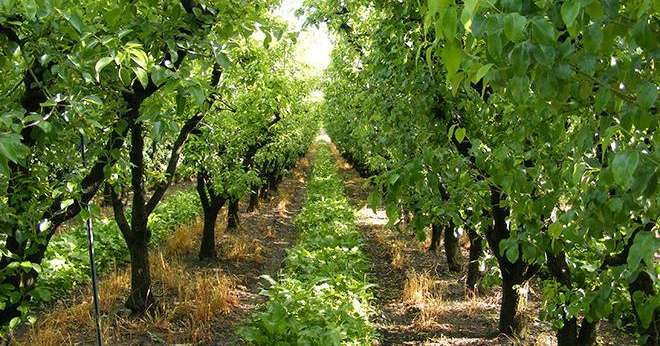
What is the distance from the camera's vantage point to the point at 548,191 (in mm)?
3252

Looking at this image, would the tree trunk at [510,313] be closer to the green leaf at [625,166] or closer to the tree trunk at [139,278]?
the tree trunk at [139,278]

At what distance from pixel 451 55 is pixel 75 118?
6.68 feet

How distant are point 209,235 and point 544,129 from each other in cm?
1040

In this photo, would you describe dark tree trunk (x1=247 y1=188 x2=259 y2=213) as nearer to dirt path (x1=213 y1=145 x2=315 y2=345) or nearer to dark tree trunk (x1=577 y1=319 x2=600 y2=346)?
dirt path (x1=213 y1=145 x2=315 y2=345)

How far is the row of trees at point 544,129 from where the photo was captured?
1.27 metres

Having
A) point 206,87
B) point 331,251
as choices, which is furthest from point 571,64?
point 331,251

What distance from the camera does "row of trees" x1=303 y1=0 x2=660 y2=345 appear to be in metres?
1.27

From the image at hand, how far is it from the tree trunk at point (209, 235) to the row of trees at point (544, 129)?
252 inches

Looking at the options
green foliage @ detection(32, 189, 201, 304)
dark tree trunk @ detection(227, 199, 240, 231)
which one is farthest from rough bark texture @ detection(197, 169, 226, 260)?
dark tree trunk @ detection(227, 199, 240, 231)

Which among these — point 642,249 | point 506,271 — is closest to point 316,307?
point 506,271

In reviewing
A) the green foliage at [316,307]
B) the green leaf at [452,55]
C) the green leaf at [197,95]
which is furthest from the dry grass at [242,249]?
the green leaf at [452,55]

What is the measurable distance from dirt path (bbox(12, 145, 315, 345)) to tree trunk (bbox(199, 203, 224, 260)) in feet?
0.73

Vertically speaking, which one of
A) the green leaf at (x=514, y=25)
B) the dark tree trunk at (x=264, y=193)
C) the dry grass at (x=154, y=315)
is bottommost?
the dry grass at (x=154, y=315)

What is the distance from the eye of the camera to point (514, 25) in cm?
113
